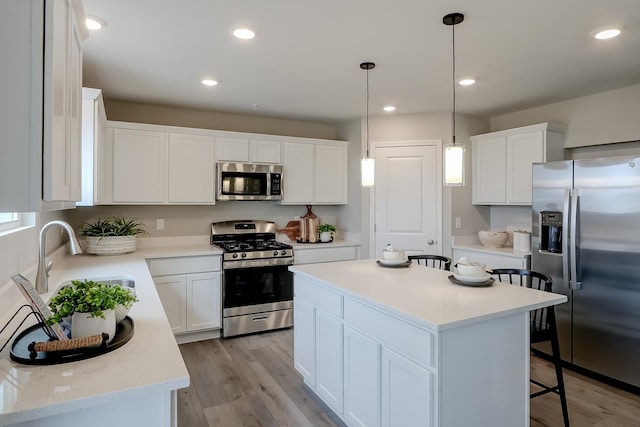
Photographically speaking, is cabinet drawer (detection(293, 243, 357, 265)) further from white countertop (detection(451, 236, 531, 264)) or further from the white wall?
the white wall

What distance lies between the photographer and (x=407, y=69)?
3031 millimetres

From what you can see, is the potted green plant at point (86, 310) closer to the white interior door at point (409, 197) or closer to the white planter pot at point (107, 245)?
the white planter pot at point (107, 245)

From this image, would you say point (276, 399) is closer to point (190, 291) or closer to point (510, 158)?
point (190, 291)

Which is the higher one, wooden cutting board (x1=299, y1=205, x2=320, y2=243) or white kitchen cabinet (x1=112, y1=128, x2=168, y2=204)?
white kitchen cabinet (x1=112, y1=128, x2=168, y2=204)

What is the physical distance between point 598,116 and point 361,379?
346cm

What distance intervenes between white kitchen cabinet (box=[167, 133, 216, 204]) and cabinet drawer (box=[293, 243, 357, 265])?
1.14 metres

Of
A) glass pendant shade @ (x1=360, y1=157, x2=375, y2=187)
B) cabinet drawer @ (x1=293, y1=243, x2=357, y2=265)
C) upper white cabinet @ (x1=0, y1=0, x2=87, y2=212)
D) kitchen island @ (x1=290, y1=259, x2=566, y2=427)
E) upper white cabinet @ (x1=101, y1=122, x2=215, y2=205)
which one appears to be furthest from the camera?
cabinet drawer @ (x1=293, y1=243, x2=357, y2=265)

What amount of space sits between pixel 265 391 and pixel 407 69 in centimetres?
271

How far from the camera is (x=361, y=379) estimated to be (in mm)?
2107

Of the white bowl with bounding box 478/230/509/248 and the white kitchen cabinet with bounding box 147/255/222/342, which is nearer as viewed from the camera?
the white kitchen cabinet with bounding box 147/255/222/342

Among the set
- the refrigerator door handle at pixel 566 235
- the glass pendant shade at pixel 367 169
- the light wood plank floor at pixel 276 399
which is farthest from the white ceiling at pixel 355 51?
the light wood plank floor at pixel 276 399

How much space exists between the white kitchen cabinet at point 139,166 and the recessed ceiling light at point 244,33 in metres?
1.84

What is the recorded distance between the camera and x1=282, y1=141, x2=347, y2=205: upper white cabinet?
14.9 ft

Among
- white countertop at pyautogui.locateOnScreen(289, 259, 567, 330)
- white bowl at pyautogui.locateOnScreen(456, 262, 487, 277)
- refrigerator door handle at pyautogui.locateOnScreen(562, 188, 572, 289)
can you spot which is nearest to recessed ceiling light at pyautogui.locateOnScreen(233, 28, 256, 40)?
white countertop at pyautogui.locateOnScreen(289, 259, 567, 330)
